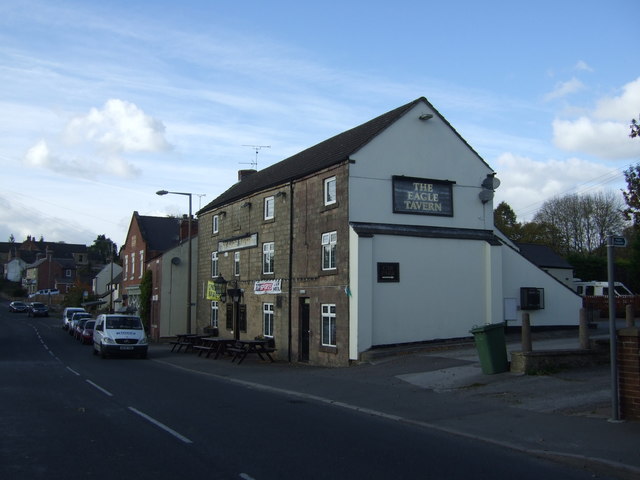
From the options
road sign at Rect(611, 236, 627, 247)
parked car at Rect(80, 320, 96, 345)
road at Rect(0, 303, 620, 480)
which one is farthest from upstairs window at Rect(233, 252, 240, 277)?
road sign at Rect(611, 236, 627, 247)

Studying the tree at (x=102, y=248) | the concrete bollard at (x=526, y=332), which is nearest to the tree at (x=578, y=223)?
the concrete bollard at (x=526, y=332)

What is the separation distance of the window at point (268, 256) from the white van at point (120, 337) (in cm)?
606

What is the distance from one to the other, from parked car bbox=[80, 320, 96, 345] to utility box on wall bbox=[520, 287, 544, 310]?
81.7ft

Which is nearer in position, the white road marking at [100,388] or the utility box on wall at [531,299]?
the white road marking at [100,388]

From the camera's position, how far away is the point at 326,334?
74.4 ft

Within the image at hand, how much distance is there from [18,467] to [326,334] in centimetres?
1560

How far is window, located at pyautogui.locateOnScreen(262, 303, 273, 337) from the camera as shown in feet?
89.0

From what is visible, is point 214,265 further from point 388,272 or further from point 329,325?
point 388,272

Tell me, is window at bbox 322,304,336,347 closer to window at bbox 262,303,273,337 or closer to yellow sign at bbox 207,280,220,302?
window at bbox 262,303,273,337

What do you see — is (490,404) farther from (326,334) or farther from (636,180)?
(326,334)

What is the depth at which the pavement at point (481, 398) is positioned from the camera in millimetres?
8742

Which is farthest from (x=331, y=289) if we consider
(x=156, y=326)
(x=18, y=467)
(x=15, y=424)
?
(x=156, y=326)

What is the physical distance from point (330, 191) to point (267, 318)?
7.36 m

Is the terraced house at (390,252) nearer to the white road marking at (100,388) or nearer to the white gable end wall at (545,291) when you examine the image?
the white gable end wall at (545,291)
